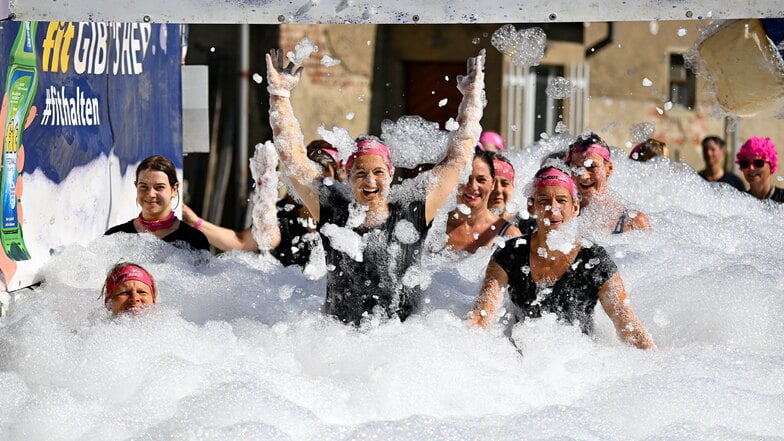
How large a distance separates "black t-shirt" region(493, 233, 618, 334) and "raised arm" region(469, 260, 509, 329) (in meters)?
0.03

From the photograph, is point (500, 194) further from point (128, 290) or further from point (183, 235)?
point (128, 290)

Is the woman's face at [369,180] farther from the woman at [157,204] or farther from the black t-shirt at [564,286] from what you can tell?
the woman at [157,204]

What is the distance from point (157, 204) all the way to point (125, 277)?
110 centimetres

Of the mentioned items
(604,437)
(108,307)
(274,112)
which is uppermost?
(274,112)

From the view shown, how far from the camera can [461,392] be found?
4551mm

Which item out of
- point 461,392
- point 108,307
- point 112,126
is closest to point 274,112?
point 108,307

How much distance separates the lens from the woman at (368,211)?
15.9 ft

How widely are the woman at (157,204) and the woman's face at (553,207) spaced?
2089mm

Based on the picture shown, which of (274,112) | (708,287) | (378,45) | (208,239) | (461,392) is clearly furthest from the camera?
(378,45)

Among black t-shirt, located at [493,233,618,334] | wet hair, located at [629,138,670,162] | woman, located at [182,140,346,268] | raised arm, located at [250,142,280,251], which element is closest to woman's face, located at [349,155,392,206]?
black t-shirt, located at [493,233,618,334]

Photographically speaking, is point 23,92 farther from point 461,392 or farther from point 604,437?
point 604,437

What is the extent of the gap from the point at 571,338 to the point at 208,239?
A: 7.49 ft

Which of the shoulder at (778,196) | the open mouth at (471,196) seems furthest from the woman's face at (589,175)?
the shoulder at (778,196)

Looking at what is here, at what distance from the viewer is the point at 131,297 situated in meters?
4.88
